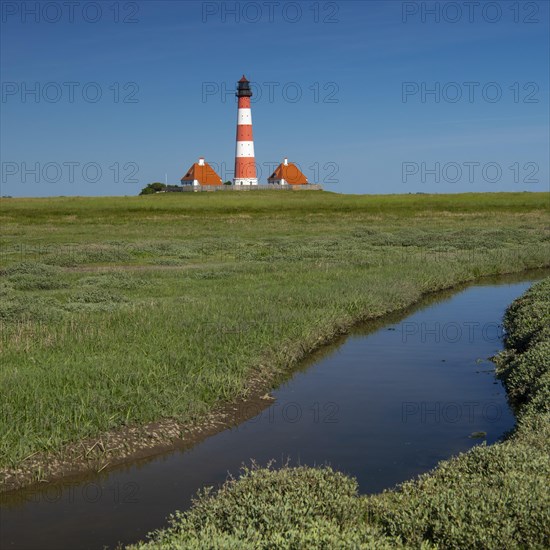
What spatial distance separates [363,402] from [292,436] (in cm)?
265

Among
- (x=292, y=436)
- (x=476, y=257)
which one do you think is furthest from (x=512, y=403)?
(x=476, y=257)

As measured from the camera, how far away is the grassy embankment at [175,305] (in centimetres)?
1246

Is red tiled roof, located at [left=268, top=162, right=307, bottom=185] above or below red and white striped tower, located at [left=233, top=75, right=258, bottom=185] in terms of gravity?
below

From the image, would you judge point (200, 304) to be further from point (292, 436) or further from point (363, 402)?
point (292, 436)

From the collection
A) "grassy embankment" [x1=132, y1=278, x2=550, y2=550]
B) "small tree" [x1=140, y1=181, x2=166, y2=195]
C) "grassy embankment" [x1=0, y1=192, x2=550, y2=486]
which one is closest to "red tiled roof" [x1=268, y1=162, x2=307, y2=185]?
"small tree" [x1=140, y1=181, x2=166, y2=195]

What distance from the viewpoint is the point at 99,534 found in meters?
9.27

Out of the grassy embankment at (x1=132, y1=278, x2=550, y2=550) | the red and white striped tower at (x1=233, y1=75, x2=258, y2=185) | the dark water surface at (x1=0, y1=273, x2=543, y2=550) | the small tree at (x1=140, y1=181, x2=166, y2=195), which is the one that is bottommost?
the dark water surface at (x1=0, y1=273, x2=543, y2=550)

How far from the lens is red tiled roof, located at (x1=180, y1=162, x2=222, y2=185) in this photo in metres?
133

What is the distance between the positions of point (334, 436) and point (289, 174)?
12486cm

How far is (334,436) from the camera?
Answer: 13.0 metres

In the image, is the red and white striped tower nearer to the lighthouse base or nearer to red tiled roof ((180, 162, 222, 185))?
the lighthouse base

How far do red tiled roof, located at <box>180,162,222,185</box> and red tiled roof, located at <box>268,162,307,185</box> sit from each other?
404 inches

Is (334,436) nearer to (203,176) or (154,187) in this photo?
(203,176)

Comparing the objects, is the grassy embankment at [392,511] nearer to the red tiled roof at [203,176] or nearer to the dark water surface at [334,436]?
the dark water surface at [334,436]
